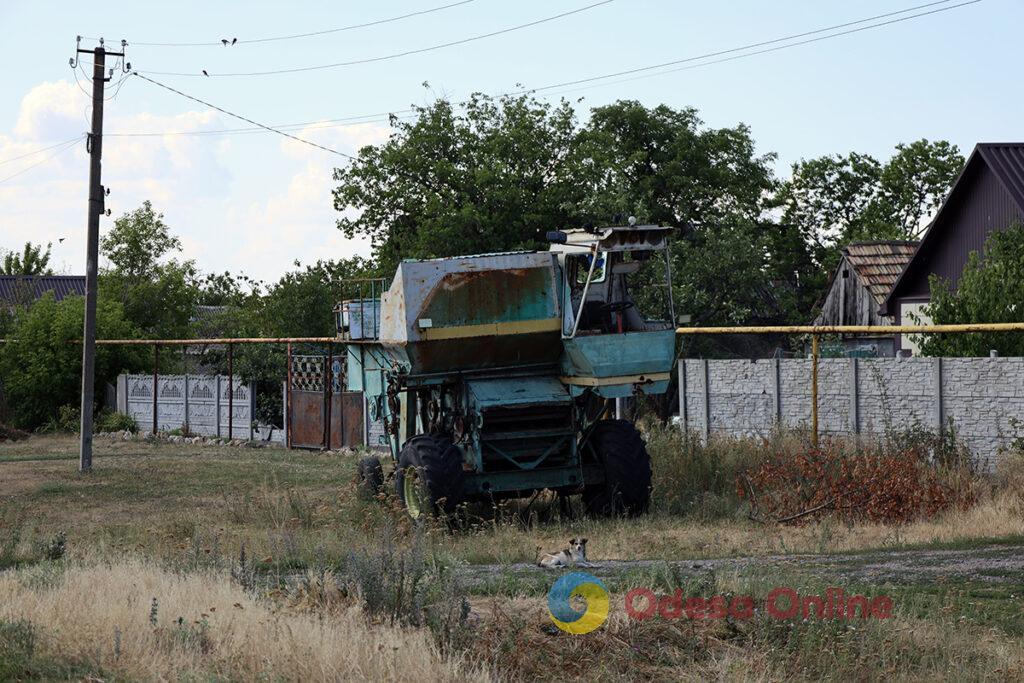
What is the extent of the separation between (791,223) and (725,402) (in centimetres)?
4240

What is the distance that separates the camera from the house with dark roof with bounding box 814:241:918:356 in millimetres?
38094

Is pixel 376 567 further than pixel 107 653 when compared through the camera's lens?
Yes

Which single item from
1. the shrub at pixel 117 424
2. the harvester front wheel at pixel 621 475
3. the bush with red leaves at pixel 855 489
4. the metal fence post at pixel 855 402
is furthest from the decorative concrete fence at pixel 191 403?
the bush with red leaves at pixel 855 489

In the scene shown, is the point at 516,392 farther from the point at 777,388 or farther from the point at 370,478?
the point at 777,388

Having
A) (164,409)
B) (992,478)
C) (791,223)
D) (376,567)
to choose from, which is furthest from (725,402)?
(791,223)

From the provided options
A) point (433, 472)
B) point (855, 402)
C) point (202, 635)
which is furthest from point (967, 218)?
point (202, 635)

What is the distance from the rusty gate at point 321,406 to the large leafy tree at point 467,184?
31.5ft

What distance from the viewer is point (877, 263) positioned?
128 ft

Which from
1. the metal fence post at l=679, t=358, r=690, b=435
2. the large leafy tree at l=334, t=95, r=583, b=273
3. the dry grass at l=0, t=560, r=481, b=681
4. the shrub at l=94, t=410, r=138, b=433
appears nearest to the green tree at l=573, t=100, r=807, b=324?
the large leafy tree at l=334, t=95, r=583, b=273

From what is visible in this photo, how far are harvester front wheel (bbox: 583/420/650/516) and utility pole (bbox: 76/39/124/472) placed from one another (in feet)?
40.8

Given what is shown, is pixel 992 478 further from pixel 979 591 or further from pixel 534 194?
pixel 534 194

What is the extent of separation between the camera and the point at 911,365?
1759 cm

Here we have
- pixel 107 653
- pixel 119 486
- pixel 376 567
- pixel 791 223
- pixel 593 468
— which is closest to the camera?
pixel 107 653

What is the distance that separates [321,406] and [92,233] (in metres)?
6.58
